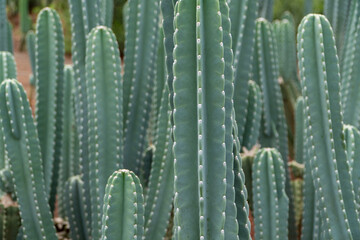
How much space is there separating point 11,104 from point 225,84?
3.33ft

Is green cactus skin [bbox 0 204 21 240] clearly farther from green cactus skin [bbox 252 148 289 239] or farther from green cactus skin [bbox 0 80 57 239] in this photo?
green cactus skin [bbox 252 148 289 239]

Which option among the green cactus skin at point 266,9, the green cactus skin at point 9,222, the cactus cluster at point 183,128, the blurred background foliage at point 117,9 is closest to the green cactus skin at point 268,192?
the cactus cluster at point 183,128

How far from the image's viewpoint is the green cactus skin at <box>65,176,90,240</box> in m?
2.93

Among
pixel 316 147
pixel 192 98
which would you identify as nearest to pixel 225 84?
pixel 192 98

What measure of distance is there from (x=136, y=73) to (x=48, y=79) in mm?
420

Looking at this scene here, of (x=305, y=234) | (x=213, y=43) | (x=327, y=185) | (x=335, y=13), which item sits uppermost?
(x=335, y=13)

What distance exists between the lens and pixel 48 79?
295cm

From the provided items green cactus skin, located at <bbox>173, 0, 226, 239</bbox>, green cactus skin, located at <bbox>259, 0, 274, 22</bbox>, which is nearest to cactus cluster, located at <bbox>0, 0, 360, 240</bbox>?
green cactus skin, located at <bbox>173, 0, 226, 239</bbox>

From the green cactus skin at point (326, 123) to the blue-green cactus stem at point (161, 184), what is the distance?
0.63 metres

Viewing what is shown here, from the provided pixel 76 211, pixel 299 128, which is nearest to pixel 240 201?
pixel 76 211

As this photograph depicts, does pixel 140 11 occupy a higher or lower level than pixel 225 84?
higher

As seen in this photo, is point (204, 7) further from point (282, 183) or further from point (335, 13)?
point (335, 13)

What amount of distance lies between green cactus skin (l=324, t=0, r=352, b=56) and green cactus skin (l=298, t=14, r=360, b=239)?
1.40 metres

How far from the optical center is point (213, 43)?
162 centimetres
